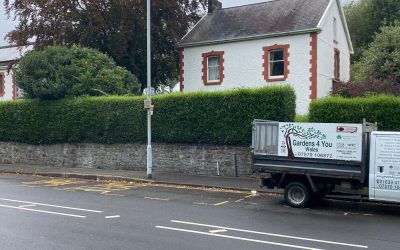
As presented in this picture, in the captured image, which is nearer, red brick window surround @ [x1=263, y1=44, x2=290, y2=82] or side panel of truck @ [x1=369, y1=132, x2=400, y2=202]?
side panel of truck @ [x1=369, y1=132, x2=400, y2=202]

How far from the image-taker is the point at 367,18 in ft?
148

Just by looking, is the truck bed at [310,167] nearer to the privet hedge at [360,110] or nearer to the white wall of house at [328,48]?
the privet hedge at [360,110]

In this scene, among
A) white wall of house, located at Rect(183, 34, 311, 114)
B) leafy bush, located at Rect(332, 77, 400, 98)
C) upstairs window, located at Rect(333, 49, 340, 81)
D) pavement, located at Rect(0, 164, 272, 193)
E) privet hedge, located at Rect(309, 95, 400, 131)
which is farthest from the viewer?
upstairs window, located at Rect(333, 49, 340, 81)

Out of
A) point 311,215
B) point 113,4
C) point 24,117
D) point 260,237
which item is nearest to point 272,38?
point 113,4

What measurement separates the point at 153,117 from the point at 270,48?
32.6ft

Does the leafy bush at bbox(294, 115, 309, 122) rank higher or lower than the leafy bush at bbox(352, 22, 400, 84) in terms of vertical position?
lower

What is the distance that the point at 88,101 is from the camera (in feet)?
79.4

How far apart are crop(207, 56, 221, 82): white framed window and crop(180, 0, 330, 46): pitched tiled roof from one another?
3.97ft

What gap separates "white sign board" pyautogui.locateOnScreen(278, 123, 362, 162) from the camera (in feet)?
42.8

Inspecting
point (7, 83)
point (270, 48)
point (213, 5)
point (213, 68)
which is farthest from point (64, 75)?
point (7, 83)

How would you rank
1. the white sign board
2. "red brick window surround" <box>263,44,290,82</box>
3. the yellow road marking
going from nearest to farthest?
the white sign board
the yellow road marking
"red brick window surround" <box>263,44,290,82</box>

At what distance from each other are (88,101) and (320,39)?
1326 centimetres

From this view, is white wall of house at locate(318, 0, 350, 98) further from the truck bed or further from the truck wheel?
the truck wheel

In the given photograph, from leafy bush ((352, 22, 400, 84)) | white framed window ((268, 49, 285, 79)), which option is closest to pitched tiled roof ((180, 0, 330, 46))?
white framed window ((268, 49, 285, 79))
